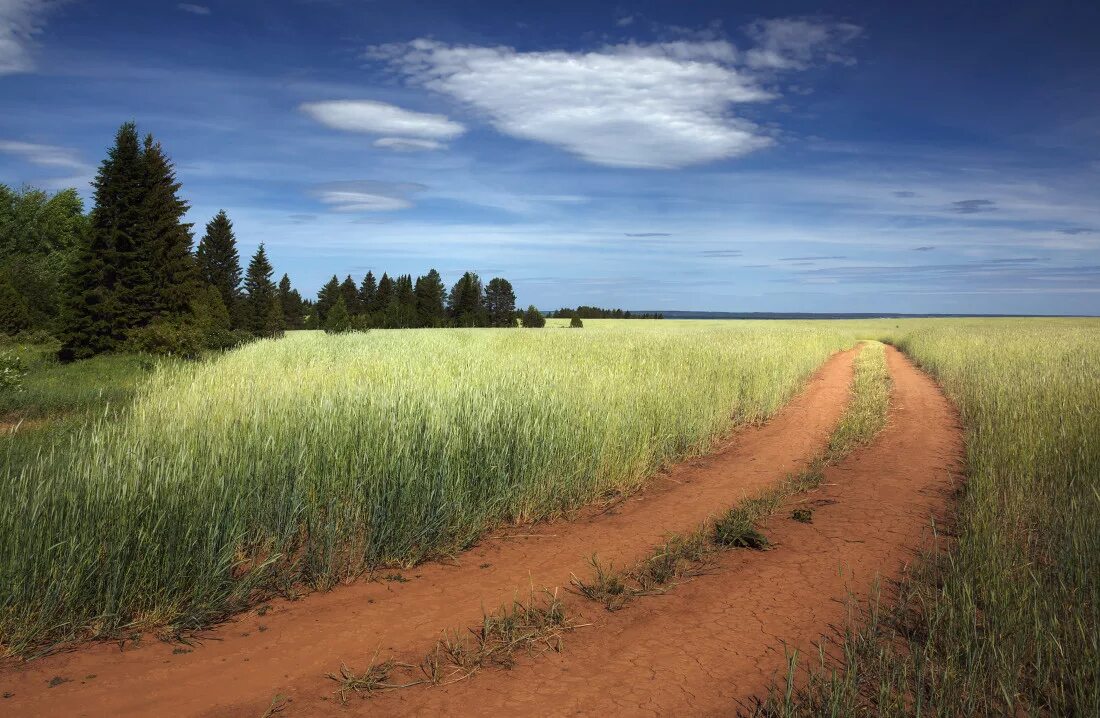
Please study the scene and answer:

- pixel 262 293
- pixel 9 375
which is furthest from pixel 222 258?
pixel 9 375

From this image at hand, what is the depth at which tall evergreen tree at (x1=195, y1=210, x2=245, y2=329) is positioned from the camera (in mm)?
54656

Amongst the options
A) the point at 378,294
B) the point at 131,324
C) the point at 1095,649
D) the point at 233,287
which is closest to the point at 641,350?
the point at 1095,649

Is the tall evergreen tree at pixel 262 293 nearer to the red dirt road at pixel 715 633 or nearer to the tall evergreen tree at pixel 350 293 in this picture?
the tall evergreen tree at pixel 350 293

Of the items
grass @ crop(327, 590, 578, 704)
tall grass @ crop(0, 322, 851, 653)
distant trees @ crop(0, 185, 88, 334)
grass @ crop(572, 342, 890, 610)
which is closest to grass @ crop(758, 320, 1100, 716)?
grass @ crop(572, 342, 890, 610)

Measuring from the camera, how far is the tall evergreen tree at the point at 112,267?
90.4 ft

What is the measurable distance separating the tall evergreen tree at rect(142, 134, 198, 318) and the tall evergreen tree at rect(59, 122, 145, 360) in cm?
33

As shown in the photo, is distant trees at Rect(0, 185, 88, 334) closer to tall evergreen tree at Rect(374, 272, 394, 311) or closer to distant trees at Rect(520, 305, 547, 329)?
tall evergreen tree at Rect(374, 272, 394, 311)

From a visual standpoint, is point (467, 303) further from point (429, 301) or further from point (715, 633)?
point (715, 633)

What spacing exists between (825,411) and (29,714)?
1222 cm

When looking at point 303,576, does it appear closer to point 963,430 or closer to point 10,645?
point 10,645

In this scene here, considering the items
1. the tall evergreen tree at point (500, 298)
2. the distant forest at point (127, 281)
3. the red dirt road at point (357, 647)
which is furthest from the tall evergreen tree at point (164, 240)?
the tall evergreen tree at point (500, 298)

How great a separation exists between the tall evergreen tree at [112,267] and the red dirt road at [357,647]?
29.8m

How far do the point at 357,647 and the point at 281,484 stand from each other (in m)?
1.84

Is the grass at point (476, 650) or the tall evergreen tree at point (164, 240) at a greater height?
the tall evergreen tree at point (164, 240)
